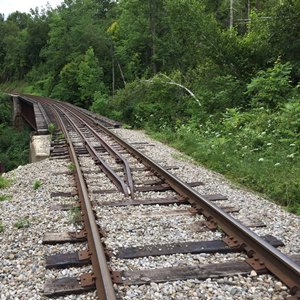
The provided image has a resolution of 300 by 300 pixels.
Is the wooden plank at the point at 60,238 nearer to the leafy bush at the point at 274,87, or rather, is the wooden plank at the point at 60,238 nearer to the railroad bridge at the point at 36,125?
the railroad bridge at the point at 36,125

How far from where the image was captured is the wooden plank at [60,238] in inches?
184

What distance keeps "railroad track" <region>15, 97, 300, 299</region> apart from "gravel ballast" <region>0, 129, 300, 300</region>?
0.10 ft

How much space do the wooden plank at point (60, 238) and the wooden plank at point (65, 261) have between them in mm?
405

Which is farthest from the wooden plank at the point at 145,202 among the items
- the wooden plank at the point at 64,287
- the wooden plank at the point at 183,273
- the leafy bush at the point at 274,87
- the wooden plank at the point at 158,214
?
the leafy bush at the point at 274,87

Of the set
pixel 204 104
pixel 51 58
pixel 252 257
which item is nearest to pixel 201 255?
pixel 252 257

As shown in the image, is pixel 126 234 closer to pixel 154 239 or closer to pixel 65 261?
pixel 154 239

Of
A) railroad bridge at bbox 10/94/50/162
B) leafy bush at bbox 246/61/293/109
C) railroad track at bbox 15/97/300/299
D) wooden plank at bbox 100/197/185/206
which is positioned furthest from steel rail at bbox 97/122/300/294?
leafy bush at bbox 246/61/293/109

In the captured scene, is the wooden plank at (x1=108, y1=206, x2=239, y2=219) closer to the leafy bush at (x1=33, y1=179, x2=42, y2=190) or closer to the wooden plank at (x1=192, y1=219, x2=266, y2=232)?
the wooden plank at (x1=192, y1=219, x2=266, y2=232)

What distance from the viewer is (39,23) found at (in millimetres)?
75688

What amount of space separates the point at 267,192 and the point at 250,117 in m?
5.27

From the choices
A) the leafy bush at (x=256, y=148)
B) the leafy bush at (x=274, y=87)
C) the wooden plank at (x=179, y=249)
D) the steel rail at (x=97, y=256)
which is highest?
the leafy bush at (x=274, y=87)

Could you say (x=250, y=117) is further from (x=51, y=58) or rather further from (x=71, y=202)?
(x=51, y=58)

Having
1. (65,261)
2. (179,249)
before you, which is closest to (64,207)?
(65,261)

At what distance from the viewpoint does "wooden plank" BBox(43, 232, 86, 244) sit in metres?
4.66
